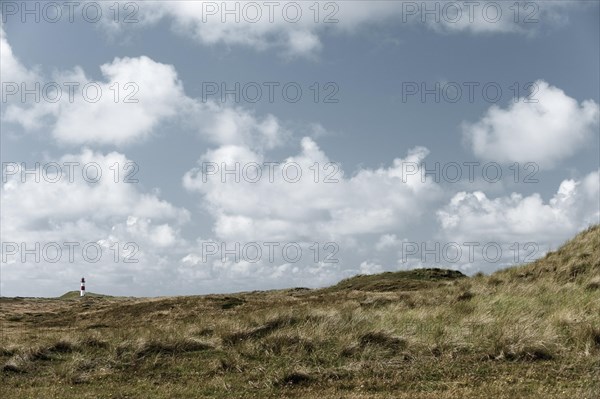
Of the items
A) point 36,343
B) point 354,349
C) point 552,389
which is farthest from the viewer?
point 36,343

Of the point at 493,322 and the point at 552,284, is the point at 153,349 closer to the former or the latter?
the point at 493,322

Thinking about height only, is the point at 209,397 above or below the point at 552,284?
below

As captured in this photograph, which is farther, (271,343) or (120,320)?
(120,320)

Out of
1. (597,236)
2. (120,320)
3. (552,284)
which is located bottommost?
(120,320)

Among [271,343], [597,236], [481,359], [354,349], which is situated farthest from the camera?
[597,236]

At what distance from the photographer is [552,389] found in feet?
34.8

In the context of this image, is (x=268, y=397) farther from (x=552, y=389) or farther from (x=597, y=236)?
(x=597, y=236)

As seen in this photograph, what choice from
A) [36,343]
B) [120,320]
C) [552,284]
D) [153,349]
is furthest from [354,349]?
[120,320]

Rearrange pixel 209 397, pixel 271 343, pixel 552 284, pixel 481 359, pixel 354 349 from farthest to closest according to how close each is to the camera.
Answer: pixel 552 284, pixel 271 343, pixel 354 349, pixel 481 359, pixel 209 397

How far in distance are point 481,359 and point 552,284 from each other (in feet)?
42.7

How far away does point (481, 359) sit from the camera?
13.4 meters

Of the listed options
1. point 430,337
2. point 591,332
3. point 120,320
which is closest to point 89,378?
point 430,337

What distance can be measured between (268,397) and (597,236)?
26632mm

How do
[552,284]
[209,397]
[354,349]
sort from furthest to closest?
[552,284] < [354,349] < [209,397]
